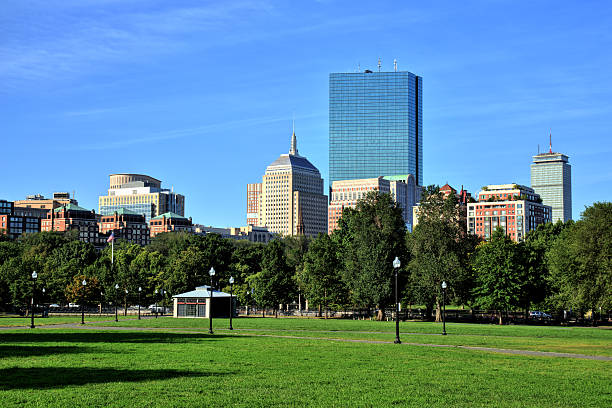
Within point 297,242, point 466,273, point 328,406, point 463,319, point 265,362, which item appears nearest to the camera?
point 328,406

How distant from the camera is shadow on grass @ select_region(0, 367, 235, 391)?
862 inches

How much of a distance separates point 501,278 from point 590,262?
1811 cm

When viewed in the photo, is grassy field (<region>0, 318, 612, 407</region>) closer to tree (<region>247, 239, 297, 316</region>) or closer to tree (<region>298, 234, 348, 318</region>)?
tree (<region>298, 234, 348, 318</region>)

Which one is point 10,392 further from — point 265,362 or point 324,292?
point 324,292

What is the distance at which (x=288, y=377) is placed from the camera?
24469mm

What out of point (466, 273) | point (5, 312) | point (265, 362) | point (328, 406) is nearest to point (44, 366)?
point (265, 362)

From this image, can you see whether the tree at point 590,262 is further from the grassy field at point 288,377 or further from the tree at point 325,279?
the grassy field at point 288,377

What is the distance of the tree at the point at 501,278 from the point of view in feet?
300

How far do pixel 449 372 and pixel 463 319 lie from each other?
2996 inches

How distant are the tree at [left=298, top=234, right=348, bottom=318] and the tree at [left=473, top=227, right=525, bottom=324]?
2090 centimetres

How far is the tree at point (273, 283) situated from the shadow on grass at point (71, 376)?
88118mm

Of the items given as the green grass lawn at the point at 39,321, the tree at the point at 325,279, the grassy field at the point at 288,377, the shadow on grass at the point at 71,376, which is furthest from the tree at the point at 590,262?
the shadow on grass at the point at 71,376

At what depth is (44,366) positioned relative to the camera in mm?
26547

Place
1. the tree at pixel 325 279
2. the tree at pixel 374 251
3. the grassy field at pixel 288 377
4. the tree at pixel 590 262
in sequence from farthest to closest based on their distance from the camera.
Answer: the tree at pixel 325 279, the tree at pixel 374 251, the tree at pixel 590 262, the grassy field at pixel 288 377
